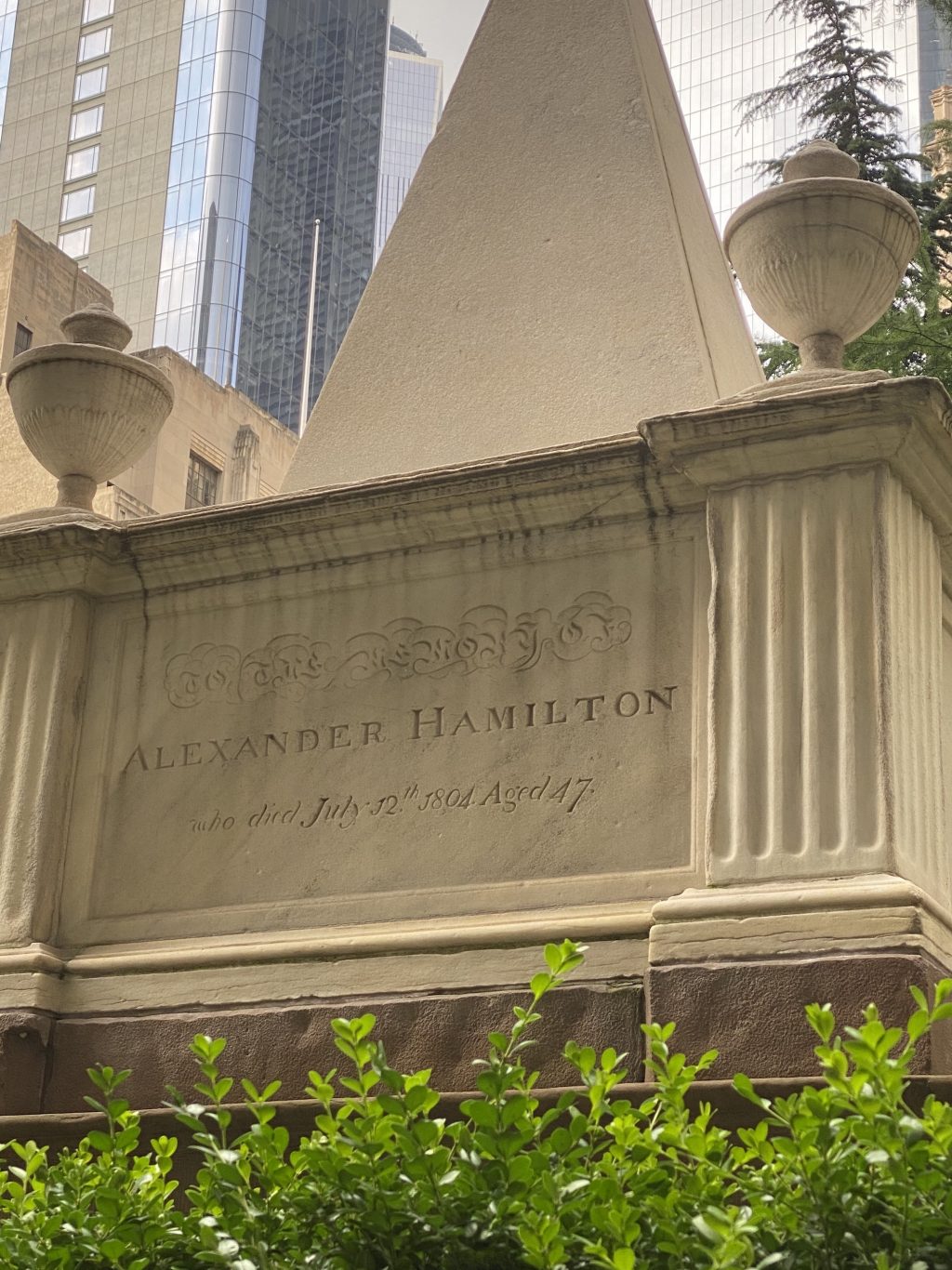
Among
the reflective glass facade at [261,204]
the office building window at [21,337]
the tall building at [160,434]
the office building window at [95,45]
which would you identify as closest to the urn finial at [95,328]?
the tall building at [160,434]

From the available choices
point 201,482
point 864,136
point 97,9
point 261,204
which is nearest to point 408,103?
point 97,9

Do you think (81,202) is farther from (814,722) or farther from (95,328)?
(814,722)

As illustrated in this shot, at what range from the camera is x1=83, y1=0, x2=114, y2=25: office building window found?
87500mm

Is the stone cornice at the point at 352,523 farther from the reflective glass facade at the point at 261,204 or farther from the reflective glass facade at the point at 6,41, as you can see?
the reflective glass facade at the point at 6,41

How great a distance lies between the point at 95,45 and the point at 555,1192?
297 ft

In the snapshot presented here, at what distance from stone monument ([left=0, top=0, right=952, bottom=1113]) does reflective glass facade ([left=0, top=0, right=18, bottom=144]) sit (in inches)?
3495

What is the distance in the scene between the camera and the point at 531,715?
633cm

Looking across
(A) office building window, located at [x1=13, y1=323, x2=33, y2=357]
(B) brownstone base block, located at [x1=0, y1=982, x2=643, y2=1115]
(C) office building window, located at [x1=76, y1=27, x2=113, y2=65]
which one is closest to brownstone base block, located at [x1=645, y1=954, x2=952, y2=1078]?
(B) brownstone base block, located at [x1=0, y1=982, x2=643, y2=1115]

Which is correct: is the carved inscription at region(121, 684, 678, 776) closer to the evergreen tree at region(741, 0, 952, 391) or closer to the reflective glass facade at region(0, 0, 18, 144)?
the evergreen tree at region(741, 0, 952, 391)

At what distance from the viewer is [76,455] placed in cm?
766

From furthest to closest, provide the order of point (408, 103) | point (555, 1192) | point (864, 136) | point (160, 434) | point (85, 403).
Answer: point (408, 103) < point (160, 434) < point (864, 136) < point (85, 403) < point (555, 1192)

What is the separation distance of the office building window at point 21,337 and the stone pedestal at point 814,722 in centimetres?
3730

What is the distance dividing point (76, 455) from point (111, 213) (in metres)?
82.1

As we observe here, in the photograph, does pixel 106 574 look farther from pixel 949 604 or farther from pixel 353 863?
pixel 949 604
